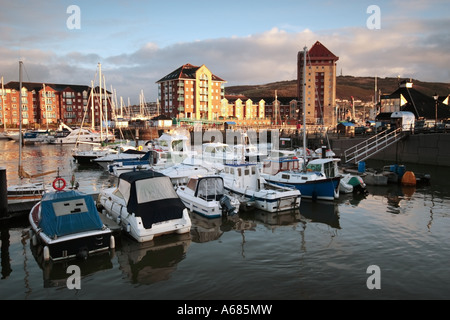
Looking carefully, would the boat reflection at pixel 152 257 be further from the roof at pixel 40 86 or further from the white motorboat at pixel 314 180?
the roof at pixel 40 86

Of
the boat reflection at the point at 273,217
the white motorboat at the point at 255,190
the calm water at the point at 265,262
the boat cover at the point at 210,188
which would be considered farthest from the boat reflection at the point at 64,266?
the white motorboat at the point at 255,190

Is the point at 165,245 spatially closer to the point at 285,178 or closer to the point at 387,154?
the point at 285,178

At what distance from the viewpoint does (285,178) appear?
24469mm

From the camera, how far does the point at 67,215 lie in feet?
44.9

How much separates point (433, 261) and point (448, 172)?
26.3 meters

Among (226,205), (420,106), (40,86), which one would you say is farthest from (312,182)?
(40,86)

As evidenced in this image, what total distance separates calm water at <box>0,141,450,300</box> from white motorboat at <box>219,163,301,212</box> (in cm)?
74

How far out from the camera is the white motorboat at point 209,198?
18.8 metres

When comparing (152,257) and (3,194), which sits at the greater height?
(3,194)

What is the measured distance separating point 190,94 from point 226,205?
97075mm

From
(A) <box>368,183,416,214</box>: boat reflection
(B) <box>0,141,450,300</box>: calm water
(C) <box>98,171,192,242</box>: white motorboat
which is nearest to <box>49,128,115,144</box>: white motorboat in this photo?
(B) <box>0,141,450,300</box>: calm water

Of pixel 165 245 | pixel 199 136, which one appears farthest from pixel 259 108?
pixel 165 245

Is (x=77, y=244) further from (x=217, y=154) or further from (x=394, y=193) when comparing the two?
(x=394, y=193)

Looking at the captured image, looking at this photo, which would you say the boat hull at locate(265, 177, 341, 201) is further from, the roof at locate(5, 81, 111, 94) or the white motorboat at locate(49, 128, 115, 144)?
the roof at locate(5, 81, 111, 94)
